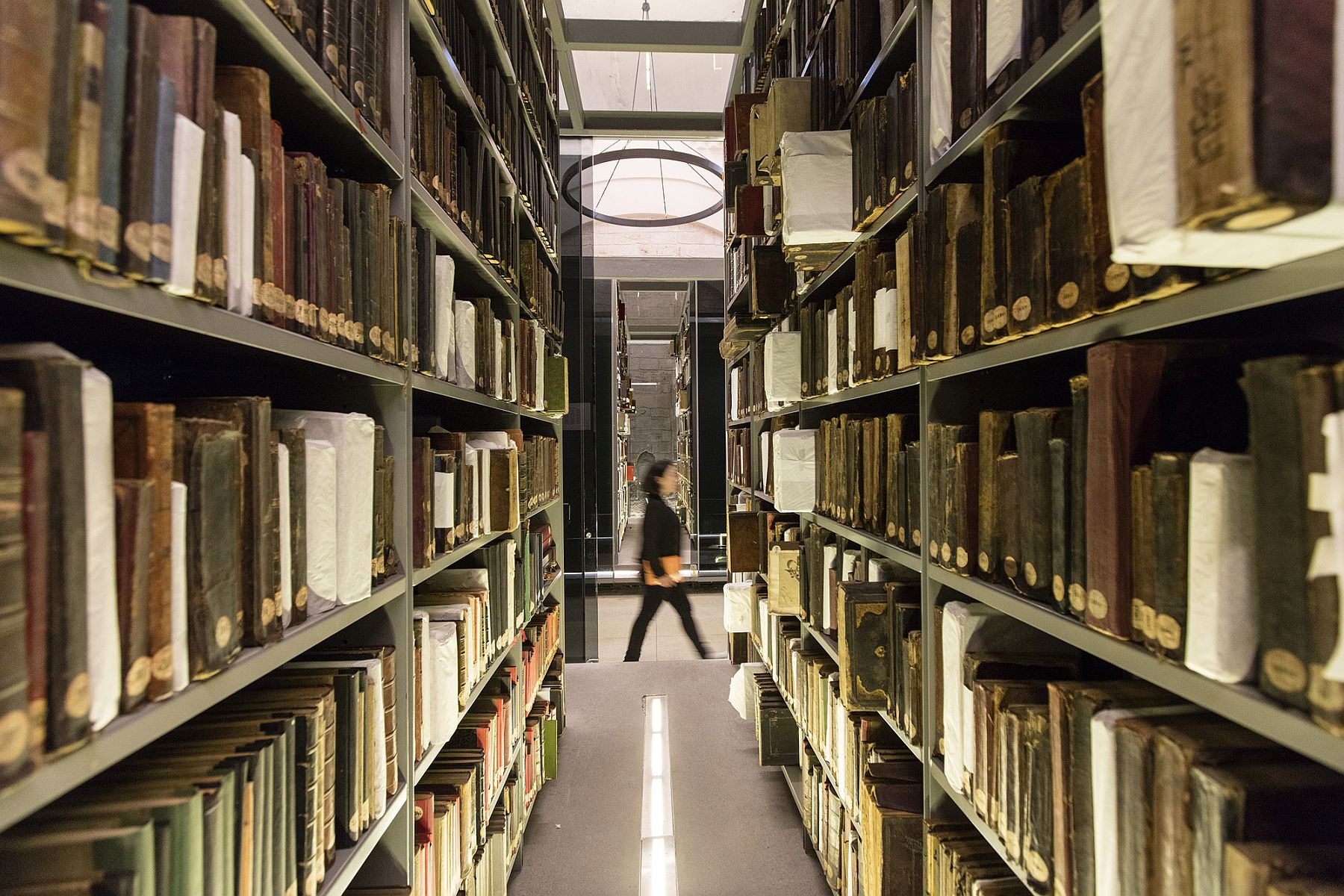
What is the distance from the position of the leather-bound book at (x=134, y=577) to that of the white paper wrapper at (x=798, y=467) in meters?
1.88

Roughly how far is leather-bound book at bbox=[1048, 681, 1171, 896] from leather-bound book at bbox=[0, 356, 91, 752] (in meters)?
1.07

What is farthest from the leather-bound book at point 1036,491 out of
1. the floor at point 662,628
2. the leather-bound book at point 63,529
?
the floor at point 662,628

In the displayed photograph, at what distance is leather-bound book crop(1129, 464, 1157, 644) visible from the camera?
0.77 meters

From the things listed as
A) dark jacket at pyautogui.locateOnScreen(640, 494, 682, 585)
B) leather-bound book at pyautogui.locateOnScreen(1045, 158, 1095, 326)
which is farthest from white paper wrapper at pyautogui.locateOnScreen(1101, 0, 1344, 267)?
dark jacket at pyautogui.locateOnScreen(640, 494, 682, 585)

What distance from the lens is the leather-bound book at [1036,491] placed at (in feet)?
3.18

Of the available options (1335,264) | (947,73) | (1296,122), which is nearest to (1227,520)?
(1335,264)

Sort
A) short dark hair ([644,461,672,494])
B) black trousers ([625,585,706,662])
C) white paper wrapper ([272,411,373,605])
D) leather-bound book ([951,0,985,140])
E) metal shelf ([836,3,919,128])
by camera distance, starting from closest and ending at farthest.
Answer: white paper wrapper ([272,411,373,605])
leather-bound book ([951,0,985,140])
metal shelf ([836,3,919,128])
short dark hair ([644,461,672,494])
black trousers ([625,585,706,662])

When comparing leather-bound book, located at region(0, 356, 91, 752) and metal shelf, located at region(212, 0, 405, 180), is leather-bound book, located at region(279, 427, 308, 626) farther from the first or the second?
metal shelf, located at region(212, 0, 405, 180)

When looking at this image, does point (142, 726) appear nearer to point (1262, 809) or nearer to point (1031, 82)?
point (1262, 809)

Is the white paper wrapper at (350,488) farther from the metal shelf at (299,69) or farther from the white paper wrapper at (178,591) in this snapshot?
the metal shelf at (299,69)

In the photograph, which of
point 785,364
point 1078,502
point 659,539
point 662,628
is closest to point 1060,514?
point 1078,502

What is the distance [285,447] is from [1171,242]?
102 centimetres

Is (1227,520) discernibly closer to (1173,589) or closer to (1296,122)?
(1173,589)

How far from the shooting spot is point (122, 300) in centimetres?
62
